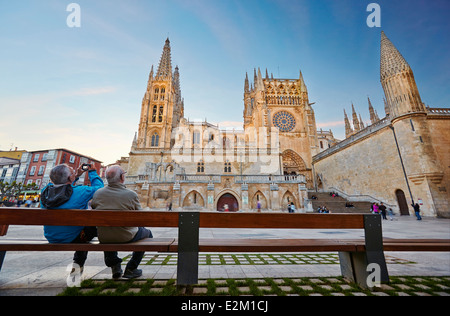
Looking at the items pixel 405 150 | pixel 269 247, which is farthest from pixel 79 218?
pixel 405 150

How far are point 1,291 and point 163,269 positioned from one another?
5.60ft

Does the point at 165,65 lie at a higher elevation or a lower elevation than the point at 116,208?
higher

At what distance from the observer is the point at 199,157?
2662cm

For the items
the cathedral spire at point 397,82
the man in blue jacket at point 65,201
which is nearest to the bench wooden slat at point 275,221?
the man in blue jacket at point 65,201

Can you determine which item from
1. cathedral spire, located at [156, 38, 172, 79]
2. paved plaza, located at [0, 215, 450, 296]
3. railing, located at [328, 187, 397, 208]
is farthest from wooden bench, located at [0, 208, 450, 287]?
cathedral spire, located at [156, 38, 172, 79]

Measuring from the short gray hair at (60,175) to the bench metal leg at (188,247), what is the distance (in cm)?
167

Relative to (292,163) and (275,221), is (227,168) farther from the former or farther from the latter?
(275,221)

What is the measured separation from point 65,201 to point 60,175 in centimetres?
41

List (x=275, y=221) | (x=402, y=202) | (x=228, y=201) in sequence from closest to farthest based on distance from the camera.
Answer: (x=275, y=221)
(x=402, y=202)
(x=228, y=201)

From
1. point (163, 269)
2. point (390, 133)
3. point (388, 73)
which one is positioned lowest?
point (163, 269)

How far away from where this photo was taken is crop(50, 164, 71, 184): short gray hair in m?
2.38

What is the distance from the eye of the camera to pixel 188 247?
203cm
